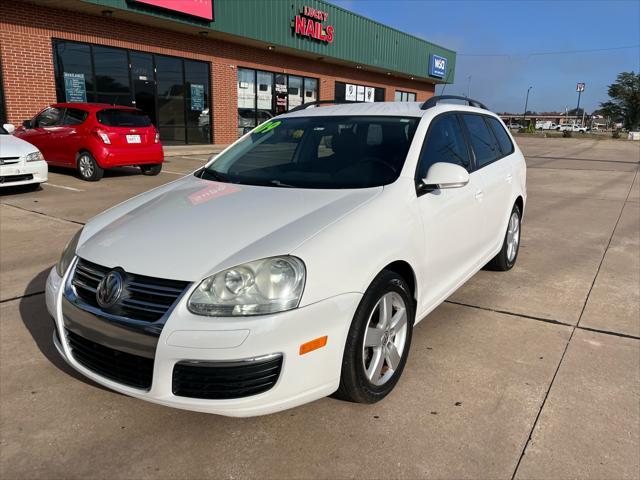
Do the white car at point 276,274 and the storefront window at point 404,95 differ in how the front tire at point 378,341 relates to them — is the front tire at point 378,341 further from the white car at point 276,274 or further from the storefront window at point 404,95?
the storefront window at point 404,95

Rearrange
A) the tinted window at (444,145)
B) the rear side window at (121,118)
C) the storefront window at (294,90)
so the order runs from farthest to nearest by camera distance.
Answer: the storefront window at (294,90)
the rear side window at (121,118)
the tinted window at (444,145)

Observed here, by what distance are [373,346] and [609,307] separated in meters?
2.59

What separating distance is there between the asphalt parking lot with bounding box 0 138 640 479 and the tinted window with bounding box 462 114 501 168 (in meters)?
1.16

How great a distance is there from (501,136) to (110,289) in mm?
4094

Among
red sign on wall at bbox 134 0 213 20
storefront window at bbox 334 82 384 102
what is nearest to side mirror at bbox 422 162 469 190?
red sign on wall at bbox 134 0 213 20

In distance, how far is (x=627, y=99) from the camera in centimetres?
7069

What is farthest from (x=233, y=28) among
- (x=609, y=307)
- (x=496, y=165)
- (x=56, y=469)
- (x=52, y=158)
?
(x=56, y=469)

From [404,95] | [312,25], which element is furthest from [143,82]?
[404,95]

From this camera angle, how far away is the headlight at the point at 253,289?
213 cm

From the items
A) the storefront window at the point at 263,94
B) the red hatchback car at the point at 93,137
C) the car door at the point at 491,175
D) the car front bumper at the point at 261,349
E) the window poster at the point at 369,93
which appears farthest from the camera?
the window poster at the point at 369,93

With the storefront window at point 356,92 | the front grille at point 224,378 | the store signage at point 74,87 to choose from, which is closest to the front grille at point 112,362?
the front grille at point 224,378

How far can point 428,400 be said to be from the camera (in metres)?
2.77

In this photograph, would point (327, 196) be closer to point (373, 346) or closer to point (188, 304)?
point (373, 346)

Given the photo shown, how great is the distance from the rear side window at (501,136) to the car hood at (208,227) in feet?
8.42
